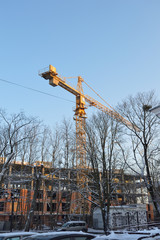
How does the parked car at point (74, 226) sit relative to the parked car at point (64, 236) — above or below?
below

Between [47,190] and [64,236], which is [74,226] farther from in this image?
[64,236]

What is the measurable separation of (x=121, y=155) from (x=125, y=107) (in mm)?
5255

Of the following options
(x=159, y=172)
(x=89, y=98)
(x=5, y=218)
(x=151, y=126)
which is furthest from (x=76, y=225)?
(x=89, y=98)

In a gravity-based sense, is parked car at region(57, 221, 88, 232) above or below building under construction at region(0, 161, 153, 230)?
below

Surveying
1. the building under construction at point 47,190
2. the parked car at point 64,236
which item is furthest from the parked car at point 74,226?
the parked car at point 64,236

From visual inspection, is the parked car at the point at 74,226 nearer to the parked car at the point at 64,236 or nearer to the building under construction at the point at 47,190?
the building under construction at the point at 47,190

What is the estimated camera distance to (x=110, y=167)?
1723 cm

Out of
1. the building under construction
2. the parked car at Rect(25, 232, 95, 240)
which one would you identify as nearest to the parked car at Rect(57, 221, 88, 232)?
the building under construction

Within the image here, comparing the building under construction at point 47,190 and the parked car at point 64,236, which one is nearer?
the parked car at point 64,236

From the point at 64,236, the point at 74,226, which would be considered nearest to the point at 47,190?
the point at 74,226

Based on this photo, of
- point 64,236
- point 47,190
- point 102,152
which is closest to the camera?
point 64,236

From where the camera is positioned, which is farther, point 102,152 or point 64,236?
point 102,152

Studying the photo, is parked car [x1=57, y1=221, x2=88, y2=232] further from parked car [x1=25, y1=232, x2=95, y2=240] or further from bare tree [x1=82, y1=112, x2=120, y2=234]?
parked car [x1=25, y1=232, x2=95, y2=240]

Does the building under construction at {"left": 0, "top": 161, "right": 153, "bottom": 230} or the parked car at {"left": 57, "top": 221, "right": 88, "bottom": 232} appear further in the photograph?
the parked car at {"left": 57, "top": 221, "right": 88, "bottom": 232}
